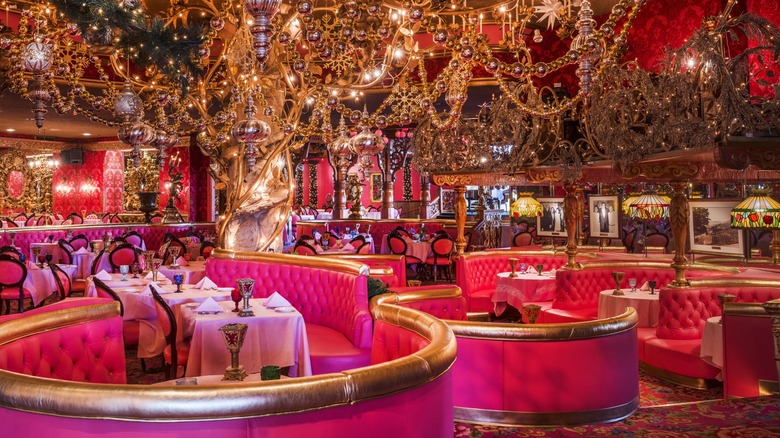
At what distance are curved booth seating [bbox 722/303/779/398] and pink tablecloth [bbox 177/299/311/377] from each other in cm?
329

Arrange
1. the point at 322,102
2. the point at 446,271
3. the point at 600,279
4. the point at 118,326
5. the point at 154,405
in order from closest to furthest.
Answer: the point at 154,405 < the point at 118,326 < the point at 322,102 < the point at 600,279 < the point at 446,271

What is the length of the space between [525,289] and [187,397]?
6531mm

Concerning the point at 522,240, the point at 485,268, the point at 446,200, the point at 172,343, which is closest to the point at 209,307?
the point at 172,343

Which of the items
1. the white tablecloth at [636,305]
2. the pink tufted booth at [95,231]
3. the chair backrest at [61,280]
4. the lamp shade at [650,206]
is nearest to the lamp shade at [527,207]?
the lamp shade at [650,206]

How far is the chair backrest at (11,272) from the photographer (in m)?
8.01

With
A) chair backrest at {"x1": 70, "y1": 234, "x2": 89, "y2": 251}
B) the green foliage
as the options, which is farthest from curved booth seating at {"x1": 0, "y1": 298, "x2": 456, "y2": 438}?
chair backrest at {"x1": 70, "y1": 234, "x2": 89, "y2": 251}

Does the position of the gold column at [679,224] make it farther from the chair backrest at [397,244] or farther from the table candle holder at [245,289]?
the chair backrest at [397,244]

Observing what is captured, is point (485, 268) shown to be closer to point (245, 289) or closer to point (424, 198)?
point (245, 289)

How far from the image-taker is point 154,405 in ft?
7.29

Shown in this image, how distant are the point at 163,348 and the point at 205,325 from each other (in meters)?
1.43

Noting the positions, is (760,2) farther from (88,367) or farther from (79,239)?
(79,239)

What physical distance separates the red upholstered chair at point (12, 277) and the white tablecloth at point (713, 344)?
7.43 m

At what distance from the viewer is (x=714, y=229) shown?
857 centimetres

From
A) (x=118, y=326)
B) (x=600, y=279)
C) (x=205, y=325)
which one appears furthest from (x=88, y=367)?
(x=600, y=279)
